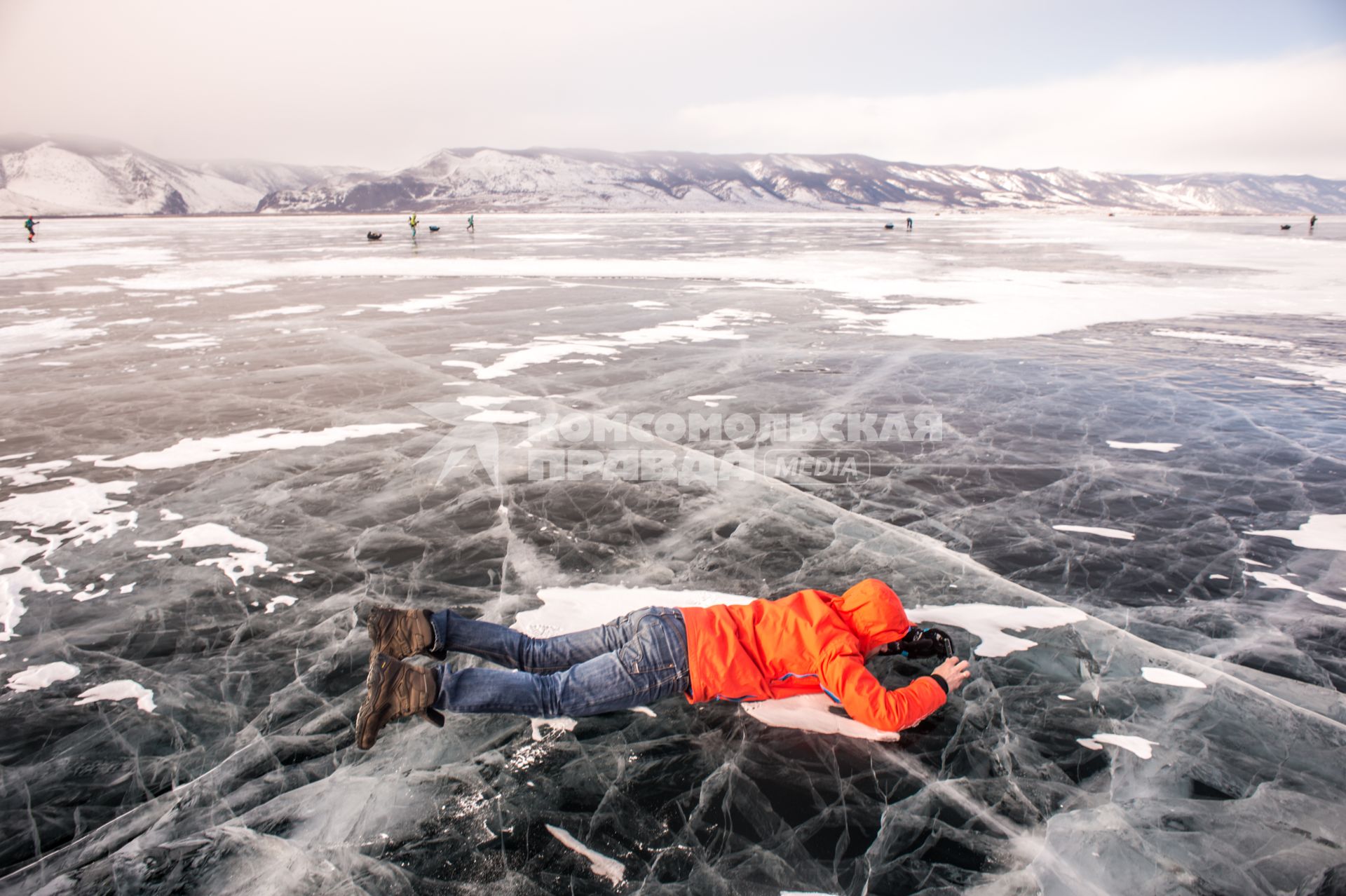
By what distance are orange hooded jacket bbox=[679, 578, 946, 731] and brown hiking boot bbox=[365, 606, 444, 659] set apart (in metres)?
0.89

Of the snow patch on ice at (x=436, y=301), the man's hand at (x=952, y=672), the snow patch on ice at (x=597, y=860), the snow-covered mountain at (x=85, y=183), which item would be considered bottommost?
the snow patch on ice at (x=597, y=860)

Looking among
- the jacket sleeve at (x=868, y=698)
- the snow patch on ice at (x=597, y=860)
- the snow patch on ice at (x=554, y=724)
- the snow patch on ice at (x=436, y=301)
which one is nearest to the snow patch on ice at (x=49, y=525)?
the snow patch on ice at (x=554, y=724)

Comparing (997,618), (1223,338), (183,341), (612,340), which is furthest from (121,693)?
(1223,338)

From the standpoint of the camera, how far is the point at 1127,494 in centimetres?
422

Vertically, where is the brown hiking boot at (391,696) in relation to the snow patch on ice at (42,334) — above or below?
below

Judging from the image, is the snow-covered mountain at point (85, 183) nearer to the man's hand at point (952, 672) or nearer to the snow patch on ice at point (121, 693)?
the snow patch on ice at point (121, 693)

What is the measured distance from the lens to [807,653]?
7.46 ft

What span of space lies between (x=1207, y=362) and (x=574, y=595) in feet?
24.8

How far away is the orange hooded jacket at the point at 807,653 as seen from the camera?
7.30 ft

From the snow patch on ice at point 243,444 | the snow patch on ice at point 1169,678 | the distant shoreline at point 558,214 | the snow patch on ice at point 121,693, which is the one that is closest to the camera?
the snow patch on ice at point 121,693

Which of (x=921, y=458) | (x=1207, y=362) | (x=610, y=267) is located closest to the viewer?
(x=921, y=458)

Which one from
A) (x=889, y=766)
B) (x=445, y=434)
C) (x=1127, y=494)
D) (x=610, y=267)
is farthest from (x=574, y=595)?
(x=610, y=267)

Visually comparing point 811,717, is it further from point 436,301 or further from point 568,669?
point 436,301

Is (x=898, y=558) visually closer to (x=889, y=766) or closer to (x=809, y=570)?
(x=809, y=570)
